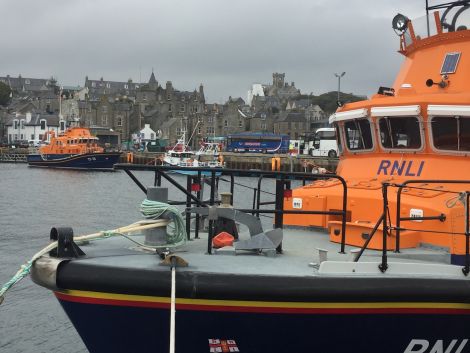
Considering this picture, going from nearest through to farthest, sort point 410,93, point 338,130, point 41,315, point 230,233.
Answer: point 230,233 < point 410,93 < point 338,130 < point 41,315

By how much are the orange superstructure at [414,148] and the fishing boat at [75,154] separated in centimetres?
5288

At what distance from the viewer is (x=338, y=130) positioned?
27.6 ft

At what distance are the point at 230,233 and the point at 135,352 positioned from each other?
69.0 inches

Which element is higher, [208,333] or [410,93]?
[410,93]

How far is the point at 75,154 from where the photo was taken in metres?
62.7

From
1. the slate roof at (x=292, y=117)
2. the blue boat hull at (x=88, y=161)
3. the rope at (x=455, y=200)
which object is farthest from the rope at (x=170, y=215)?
the slate roof at (x=292, y=117)

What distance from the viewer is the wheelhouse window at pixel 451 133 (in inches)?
275

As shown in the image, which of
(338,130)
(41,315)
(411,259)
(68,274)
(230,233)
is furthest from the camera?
(41,315)

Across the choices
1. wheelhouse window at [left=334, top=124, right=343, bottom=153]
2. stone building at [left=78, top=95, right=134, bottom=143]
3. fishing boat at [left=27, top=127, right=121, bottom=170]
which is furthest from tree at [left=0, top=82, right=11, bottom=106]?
wheelhouse window at [left=334, top=124, right=343, bottom=153]

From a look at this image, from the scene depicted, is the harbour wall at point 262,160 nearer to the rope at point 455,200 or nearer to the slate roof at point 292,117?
the slate roof at point 292,117

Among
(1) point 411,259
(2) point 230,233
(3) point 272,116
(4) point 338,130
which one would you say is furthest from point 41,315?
(3) point 272,116

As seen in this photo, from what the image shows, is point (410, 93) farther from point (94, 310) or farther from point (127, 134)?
point (127, 134)

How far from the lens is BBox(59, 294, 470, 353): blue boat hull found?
17.1ft

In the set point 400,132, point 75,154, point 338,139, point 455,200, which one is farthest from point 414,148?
point 75,154
